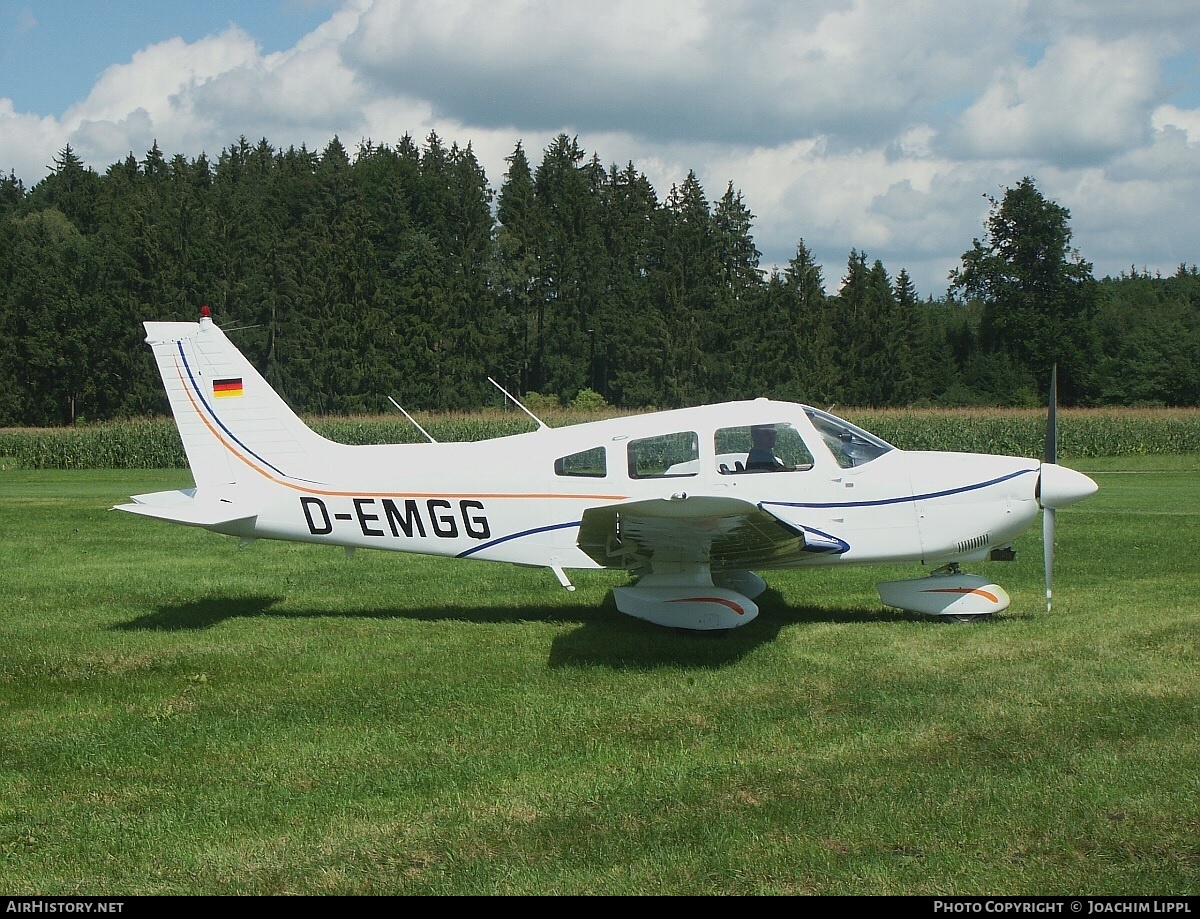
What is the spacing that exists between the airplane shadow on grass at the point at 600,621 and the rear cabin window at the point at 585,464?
4.62 feet

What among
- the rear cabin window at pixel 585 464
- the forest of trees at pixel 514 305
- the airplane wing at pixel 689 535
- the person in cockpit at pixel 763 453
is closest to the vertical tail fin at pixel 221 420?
the rear cabin window at pixel 585 464

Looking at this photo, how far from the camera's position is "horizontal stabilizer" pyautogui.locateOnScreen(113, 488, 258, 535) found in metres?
9.36

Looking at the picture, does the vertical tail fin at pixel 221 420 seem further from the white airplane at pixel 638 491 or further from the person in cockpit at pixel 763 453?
the person in cockpit at pixel 763 453

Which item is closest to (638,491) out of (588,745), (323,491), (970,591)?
(323,491)

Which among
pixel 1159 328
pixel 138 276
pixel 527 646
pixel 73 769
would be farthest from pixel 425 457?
pixel 1159 328

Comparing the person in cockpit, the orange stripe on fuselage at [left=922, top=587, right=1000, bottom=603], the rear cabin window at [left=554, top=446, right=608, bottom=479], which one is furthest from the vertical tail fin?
the orange stripe on fuselage at [left=922, top=587, right=1000, bottom=603]

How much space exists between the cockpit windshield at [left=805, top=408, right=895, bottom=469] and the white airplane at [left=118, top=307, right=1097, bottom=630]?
0.02 meters

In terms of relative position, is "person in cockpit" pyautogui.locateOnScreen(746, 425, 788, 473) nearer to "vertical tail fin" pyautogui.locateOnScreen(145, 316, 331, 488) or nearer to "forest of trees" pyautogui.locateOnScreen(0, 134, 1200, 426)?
"vertical tail fin" pyautogui.locateOnScreen(145, 316, 331, 488)

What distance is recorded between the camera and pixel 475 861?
465 centimetres

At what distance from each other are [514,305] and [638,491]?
61.5m

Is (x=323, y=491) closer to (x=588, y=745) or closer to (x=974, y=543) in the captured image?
(x=588, y=745)

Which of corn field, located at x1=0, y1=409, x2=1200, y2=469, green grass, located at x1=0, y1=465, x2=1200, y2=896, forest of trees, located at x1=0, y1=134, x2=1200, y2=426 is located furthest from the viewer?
forest of trees, located at x1=0, y1=134, x2=1200, y2=426

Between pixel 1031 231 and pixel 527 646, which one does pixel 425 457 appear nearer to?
pixel 527 646

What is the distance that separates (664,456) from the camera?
917 centimetres
